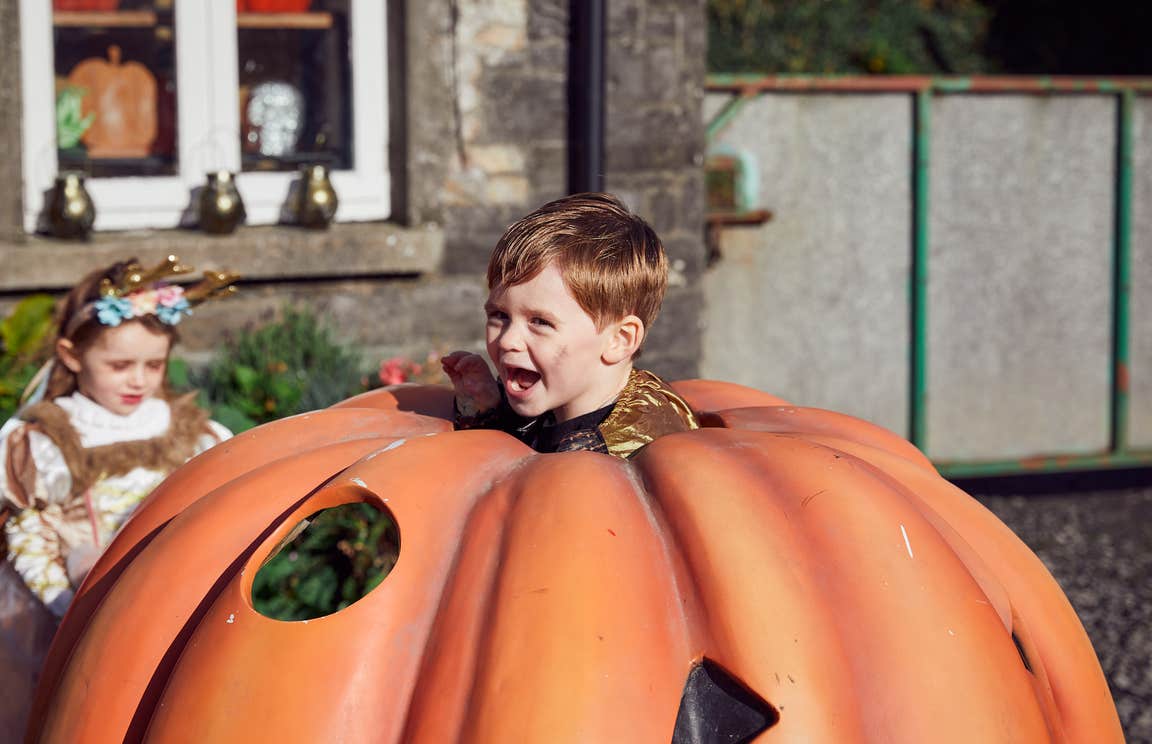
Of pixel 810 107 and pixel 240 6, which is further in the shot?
pixel 810 107

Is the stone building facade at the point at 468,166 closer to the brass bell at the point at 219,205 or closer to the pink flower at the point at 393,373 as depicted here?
the brass bell at the point at 219,205

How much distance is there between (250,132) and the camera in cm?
604

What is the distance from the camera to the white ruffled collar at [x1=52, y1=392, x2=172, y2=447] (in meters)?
3.59

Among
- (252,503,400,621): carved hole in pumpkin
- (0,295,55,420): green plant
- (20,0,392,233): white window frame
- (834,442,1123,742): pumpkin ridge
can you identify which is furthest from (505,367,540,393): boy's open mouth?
(20,0,392,233): white window frame

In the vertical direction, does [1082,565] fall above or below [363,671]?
below

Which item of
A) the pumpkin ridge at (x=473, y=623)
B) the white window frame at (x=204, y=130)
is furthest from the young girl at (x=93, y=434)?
the white window frame at (x=204, y=130)

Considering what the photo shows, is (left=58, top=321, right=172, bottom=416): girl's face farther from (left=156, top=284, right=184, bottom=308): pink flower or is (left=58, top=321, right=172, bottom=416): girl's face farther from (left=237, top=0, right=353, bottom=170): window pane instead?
(left=237, top=0, right=353, bottom=170): window pane

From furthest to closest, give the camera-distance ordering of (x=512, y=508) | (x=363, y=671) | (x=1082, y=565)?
(x=1082, y=565) < (x=512, y=508) < (x=363, y=671)

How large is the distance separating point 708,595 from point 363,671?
0.46 metres

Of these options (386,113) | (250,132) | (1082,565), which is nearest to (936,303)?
(1082,565)

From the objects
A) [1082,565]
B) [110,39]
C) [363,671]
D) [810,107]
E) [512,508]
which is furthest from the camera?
[810,107]

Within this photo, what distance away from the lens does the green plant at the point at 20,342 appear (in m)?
4.68

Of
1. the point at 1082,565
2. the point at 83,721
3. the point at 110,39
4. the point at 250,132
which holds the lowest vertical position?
the point at 1082,565

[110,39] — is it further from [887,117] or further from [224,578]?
[224,578]
